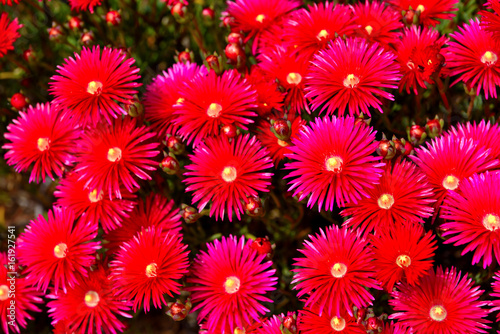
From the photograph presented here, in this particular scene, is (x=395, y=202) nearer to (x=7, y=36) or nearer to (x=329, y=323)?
(x=329, y=323)

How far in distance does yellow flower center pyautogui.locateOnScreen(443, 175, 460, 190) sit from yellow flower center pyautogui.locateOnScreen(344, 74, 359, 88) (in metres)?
0.36

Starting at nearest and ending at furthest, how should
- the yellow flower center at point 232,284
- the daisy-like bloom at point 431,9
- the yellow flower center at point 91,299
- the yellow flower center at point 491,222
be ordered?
the yellow flower center at point 491,222, the yellow flower center at point 232,284, the yellow flower center at point 91,299, the daisy-like bloom at point 431,9

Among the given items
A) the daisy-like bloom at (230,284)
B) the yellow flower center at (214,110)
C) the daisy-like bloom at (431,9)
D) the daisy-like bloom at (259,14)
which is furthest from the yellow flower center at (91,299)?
the daisy-like bloom at (431,9)

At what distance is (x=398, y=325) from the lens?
1.32m

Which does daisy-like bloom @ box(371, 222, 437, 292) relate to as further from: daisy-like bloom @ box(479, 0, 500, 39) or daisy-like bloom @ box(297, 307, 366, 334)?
daisy-like bloom @ box(479, 0, 500, 39)

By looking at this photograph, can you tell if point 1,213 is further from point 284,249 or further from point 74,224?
point 284,249

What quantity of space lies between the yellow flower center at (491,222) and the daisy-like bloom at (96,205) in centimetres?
97

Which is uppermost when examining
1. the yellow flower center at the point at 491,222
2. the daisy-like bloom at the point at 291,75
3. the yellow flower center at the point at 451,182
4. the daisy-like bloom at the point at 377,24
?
the daisy-like bloom at the point at 377,24

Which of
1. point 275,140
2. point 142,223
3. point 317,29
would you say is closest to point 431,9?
point 317,29

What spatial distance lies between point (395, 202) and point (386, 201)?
0.09 ft

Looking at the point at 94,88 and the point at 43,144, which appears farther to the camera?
the point at 43,144

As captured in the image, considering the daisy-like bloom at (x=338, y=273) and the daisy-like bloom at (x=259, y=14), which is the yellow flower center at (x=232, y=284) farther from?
the daisy-like bloom at (x=259, y=14)

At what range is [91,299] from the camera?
58.6 inches

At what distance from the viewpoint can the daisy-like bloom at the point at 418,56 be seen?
4.64 ft
